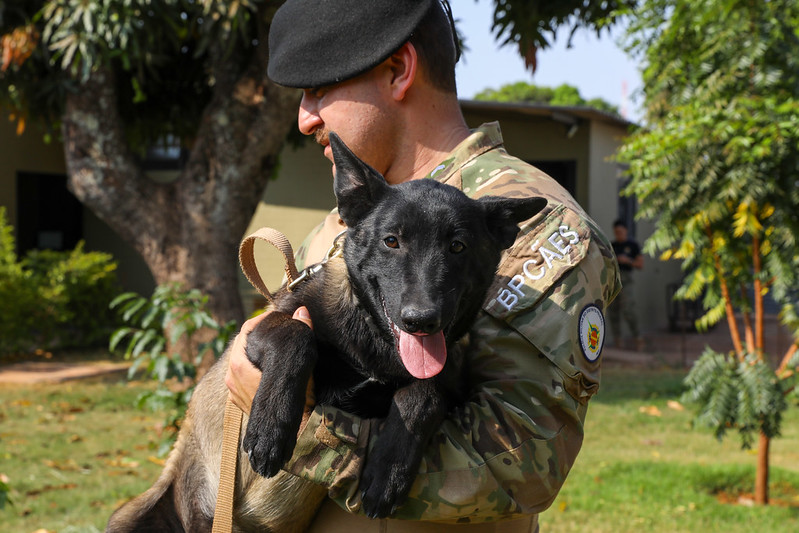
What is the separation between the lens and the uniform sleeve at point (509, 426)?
1.68 metres

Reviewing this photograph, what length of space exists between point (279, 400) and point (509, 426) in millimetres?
489

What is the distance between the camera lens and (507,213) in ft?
5.91

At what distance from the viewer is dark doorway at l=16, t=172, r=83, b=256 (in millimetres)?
14422

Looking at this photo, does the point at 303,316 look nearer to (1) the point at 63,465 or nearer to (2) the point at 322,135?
(2) the point at 322,135

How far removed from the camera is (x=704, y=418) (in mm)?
5738

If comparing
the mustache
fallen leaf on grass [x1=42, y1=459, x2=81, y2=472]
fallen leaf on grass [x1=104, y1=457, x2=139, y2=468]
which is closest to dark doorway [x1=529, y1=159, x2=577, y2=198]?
fallen leaf on grass [x1=104, y1=457, x2=139, y2=468]

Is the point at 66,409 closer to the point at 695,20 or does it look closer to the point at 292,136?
the point at 292,136

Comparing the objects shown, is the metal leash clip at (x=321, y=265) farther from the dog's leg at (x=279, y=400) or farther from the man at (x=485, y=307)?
the dog's leg at (x=279, y=400)

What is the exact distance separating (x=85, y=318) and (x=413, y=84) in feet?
37.0

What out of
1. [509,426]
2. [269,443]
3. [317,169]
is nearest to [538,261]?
[509,426]

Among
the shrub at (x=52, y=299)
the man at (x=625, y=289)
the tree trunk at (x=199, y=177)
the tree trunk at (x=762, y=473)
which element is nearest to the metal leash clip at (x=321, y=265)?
the tree trunk at (x=762, y=473)

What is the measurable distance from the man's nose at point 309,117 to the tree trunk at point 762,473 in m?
4.74

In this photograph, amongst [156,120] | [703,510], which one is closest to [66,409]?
[156,120]

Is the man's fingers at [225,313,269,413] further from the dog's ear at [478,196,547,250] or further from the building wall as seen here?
the building wall
